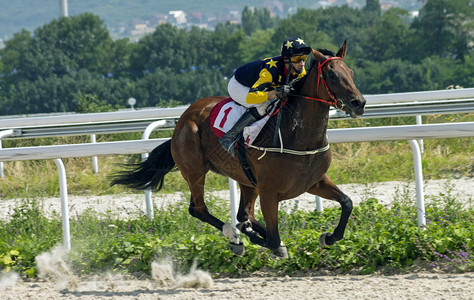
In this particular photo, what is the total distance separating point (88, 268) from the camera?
16.8 ft

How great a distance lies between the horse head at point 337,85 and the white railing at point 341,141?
2.73 ft

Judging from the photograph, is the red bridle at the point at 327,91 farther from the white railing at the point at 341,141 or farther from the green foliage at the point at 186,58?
the green foliage at the point at 186,58

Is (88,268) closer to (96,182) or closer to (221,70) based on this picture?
(96,182)

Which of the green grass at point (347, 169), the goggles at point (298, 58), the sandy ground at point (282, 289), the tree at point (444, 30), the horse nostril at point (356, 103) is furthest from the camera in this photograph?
the tree at point (444, 30)

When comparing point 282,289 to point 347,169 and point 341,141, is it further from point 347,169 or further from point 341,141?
point 347,169

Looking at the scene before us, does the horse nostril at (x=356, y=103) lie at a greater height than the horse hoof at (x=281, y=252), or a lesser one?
greater

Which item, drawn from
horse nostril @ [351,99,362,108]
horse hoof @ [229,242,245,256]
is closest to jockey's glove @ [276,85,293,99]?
horse nostril @ [351,99,362,108]

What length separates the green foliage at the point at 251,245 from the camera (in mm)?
4570

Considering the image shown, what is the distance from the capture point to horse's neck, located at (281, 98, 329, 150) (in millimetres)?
4207

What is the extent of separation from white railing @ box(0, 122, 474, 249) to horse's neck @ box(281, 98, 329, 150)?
68cm

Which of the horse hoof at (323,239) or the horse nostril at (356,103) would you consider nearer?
the horse nostril at (356,103)

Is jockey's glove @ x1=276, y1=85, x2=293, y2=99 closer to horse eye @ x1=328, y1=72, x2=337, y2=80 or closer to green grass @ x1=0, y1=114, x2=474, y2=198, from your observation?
horse eye @ x1=328, y1=72, x2=337, y2=80

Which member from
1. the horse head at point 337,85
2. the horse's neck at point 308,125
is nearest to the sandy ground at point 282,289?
the horse's neck at point 308,125

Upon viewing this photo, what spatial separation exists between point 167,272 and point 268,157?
1101mm
